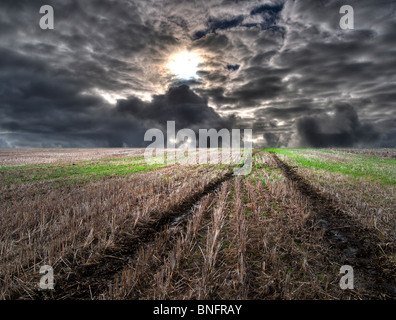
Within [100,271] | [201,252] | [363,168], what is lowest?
[100,271]

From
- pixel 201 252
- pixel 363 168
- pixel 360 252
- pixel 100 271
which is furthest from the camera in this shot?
pixel 363 168

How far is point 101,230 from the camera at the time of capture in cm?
667

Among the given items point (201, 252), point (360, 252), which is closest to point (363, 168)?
point (360, 252)

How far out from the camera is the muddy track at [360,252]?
438 centimetres

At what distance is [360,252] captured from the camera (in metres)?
5.86

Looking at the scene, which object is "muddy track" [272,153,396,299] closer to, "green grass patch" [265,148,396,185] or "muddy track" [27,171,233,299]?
"muddy track" [27,171,233,299]

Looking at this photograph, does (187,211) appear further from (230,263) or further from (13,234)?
(13,234)

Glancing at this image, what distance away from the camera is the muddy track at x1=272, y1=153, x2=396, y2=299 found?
4379 millimetres

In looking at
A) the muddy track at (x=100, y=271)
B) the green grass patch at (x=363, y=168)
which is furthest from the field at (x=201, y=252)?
the green grass patch at (x=363, y=168)

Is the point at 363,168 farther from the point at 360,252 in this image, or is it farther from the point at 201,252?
the point at 201,252

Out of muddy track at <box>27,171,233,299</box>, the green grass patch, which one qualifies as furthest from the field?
the green grass patch
